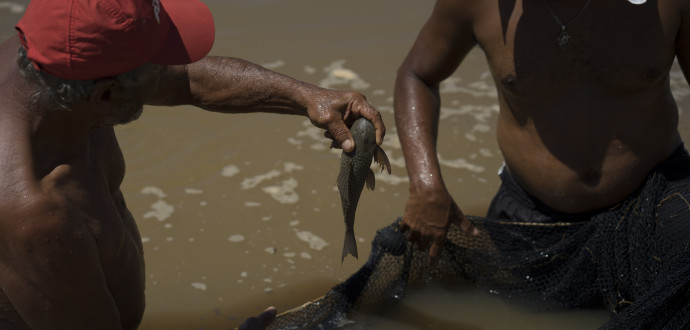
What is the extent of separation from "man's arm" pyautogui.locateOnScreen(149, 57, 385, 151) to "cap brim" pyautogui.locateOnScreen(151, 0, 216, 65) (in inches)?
17.1

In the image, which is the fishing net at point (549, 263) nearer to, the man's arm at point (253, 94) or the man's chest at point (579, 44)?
the man's chest at point (579, 44)

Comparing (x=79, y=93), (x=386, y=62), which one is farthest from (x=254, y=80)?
(x=386, y=62)

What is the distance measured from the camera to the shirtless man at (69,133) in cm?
242

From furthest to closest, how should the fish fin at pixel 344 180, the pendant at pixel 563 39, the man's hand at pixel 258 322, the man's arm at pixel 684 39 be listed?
1. the pendant at pixel 563 39
2. the man's arm at pixel 684 39
3. the fish fin at pixel 344 180
4. the man's hand at pixel 258 322

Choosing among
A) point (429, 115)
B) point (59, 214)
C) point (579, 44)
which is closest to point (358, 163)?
point (429, 115)

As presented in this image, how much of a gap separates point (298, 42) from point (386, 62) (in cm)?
104

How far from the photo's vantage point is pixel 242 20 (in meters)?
8.37

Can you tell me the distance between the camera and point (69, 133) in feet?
8.68

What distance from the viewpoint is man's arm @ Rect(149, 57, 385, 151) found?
3367 millimetres

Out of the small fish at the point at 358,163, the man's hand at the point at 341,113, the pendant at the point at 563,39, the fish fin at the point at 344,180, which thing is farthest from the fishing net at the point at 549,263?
the man's hand at the point at 341,113

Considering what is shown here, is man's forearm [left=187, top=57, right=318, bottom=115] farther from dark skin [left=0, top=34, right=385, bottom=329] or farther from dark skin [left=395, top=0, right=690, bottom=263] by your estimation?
dark skin [left=395, top=0, right=690, bottom=263]

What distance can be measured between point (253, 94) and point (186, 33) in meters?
0.64

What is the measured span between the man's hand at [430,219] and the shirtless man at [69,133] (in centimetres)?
156

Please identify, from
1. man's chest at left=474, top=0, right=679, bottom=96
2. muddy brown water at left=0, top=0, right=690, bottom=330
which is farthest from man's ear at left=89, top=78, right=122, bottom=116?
man's chest at left=474, top=0, right=679, bottom=96
